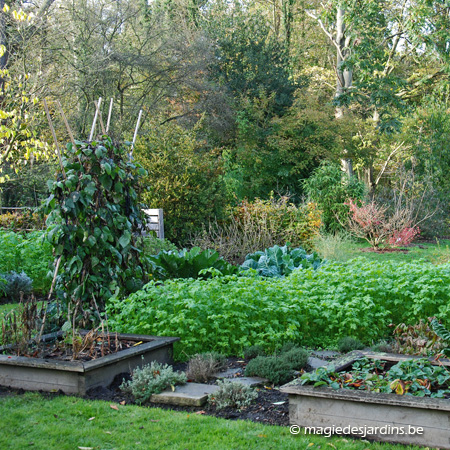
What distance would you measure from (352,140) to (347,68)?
2.76m

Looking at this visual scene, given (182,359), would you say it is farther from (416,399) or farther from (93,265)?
(416,399)

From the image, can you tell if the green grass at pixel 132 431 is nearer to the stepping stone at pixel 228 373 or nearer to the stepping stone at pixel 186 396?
the stepping stone at pixel 186 396

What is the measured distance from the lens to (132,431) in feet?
10.7

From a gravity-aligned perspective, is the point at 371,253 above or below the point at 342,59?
below

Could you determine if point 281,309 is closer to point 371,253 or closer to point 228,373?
point 228,373

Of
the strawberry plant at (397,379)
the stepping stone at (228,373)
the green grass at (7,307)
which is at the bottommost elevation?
the stepping stone at (228,373)

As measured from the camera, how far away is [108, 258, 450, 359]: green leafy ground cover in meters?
4.89

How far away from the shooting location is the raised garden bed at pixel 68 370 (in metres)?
3.97

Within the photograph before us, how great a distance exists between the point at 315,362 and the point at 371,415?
55.8 inches

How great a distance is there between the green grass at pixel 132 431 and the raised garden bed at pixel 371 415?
10cm

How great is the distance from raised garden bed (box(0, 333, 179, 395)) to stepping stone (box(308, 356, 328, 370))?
1.32 meters

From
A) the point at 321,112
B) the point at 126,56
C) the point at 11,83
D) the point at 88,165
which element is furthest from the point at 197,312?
the point at 321,112

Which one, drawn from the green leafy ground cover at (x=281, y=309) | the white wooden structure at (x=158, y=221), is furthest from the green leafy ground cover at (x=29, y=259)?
the green leafy ground cover at (x=281, y=309)

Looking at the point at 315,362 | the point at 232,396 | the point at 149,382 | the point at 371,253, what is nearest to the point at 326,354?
the point at 315,362
